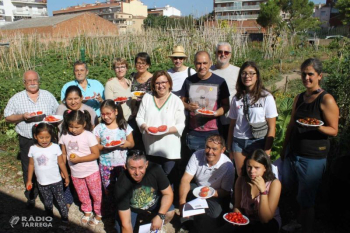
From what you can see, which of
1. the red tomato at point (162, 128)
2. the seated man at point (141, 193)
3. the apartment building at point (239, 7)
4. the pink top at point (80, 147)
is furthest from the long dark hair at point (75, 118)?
the apartment building at point (239, 7)

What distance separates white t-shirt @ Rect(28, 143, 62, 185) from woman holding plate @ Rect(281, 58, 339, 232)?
2.82 meters

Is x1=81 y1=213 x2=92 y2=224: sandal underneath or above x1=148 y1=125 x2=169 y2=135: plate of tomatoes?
underneath

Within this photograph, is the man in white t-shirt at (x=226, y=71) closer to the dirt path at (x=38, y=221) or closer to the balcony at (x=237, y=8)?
the dirt path at (x=38, y=221)

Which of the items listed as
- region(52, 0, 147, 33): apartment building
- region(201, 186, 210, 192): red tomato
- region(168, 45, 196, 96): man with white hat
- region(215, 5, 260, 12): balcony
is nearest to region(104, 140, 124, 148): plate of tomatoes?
region(201, 186, 210, 192): red tomato

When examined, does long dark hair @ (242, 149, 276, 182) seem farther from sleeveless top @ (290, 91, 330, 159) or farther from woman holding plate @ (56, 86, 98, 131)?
woman holding plate @ (56, 86, 98, 131)

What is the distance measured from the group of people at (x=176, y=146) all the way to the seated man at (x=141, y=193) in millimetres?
11

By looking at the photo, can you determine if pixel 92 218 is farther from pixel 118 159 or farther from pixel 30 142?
pixel 30 142

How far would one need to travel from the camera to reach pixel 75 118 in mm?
3494

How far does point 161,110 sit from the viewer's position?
362 centimetres

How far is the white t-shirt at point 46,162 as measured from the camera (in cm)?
360

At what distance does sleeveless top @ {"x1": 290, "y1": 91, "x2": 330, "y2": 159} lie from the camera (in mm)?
2789

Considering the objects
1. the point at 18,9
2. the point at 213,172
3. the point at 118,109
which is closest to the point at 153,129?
the point at 118,109

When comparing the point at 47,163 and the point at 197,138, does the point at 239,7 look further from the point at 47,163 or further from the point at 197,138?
the point at 47,163

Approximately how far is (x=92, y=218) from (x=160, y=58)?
9287 mm
